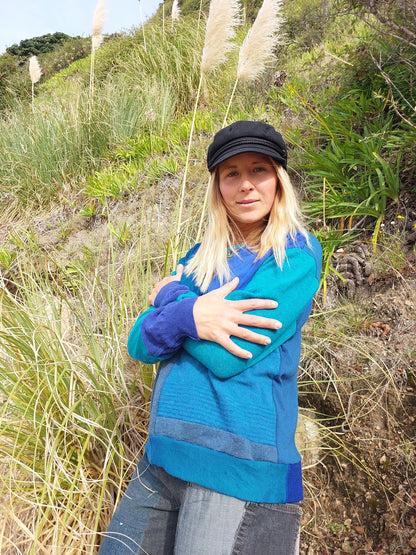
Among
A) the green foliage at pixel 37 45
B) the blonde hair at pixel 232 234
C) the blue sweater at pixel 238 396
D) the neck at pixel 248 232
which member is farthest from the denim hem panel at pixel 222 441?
the green foliage at pixel 37 45

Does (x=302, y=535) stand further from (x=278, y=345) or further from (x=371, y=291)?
(x=371, y=291)

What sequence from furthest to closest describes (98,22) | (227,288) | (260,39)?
(98,22)
(260,39)
(227,288)

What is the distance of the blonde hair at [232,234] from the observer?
4.75 ft

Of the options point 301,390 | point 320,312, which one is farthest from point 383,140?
point 301,390

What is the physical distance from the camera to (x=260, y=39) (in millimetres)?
2287

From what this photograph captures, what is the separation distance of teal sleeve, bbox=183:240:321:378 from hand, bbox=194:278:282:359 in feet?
0.08

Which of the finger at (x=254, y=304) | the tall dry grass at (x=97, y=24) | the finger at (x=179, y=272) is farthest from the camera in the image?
the tall dry grass at (x=97, y=24)

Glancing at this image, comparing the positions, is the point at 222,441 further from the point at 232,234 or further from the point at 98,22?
the point at 98,22

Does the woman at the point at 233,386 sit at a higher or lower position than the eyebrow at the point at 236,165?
lower

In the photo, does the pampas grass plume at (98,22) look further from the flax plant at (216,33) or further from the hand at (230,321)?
the hand at (230,321)

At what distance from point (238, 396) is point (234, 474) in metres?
0.23

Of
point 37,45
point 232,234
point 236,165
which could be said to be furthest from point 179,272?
point 37,45

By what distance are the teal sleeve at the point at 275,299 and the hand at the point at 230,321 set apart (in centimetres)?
2

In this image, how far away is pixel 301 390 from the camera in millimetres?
2271
